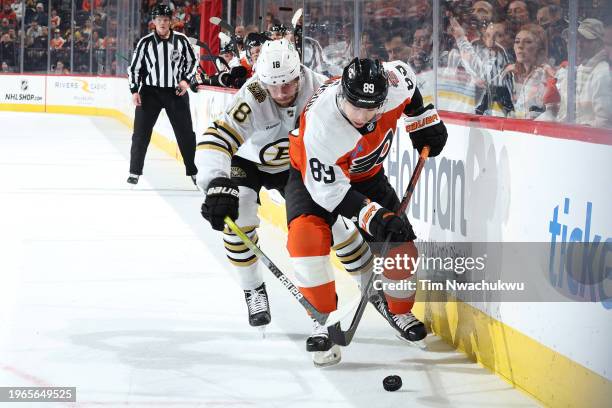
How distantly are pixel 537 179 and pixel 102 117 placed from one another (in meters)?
14.4

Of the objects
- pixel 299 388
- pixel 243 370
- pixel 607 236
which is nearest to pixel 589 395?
pixel 607 236

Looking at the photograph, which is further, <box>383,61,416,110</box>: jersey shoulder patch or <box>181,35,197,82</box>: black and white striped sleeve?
<box>181,35,197,82</box>: black and white striped sleeve

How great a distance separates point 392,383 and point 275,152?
116cm

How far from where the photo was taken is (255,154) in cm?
385

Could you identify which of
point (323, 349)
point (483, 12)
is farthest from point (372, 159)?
point (483, 12)

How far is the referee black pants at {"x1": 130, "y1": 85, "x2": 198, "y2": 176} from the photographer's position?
26.2ft

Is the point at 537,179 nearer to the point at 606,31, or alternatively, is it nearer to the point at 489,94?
the point at 606,31

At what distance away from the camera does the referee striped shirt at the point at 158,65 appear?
8094 millimetres

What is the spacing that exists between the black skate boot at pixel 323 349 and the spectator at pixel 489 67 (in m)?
1.36

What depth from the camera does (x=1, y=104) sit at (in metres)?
17.9

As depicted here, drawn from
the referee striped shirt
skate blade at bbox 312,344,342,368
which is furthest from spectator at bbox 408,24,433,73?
the referee striped shirt

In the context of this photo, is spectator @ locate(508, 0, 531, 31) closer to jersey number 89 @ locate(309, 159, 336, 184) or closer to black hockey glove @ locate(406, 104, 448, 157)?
black hockey glove @ locate(406, 104, 448, 157)

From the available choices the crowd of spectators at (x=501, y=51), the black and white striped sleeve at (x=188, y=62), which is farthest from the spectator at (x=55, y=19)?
the crowd of spectators at (x=501, y=51)

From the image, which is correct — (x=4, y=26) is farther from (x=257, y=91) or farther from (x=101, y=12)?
(x=257, y=91)
